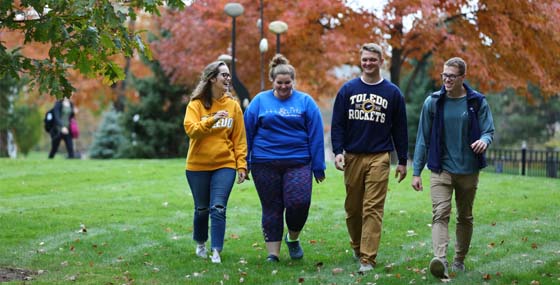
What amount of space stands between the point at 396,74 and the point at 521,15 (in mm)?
4337

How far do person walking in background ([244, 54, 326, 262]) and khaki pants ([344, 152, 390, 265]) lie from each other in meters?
0.35

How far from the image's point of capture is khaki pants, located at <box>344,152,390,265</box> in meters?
6.92

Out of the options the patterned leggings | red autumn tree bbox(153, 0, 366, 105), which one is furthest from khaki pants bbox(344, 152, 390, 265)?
red autumn tree bbox(153, 0, 366, 105)

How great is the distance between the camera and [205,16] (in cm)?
2536

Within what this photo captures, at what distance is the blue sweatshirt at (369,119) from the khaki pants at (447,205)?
Answer: 574mm

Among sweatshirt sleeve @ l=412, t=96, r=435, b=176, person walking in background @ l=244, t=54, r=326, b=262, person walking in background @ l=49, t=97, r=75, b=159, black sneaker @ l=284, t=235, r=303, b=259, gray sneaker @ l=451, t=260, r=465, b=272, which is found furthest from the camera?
person walking in background @ l=49, t=97, r=75, b=159

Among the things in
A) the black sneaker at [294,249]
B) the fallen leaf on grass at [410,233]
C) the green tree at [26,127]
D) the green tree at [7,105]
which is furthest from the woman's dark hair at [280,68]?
the green tree at [26,127]

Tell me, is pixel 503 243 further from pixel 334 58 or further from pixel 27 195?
pixel 334 58

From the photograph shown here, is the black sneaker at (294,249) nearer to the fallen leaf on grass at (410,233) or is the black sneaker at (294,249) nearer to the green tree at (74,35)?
the fallen leaf on grass at (410,233)

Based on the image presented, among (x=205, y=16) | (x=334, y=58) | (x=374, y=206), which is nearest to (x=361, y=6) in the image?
(x=334, y=58)

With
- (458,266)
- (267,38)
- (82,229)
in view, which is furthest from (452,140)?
(267,38)

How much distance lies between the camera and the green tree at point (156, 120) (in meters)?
28.3

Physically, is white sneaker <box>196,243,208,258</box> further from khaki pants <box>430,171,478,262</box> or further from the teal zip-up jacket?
the teal zip-up jacket

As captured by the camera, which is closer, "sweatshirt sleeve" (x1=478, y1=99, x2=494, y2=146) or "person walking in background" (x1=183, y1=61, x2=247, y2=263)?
"sweatshirt sleeve" (x1=478, y1=99, x2=494, y2=146)
